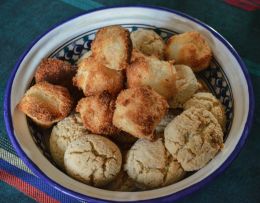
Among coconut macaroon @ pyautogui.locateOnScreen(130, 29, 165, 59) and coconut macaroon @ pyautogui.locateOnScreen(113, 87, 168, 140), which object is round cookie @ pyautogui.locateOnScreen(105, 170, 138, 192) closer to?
coconut macaroon @ pyautogui.locateOnScreen(113, 87, 168, 140)

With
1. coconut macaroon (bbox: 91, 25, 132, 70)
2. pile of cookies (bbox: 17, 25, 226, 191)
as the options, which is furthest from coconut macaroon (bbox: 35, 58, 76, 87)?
coconut macaroon (bbox: 91, 25, 132, 70)

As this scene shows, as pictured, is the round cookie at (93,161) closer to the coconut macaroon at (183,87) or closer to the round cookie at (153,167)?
the round cookie at (153,167)

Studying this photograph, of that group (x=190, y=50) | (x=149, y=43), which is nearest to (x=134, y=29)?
(x=149, y=43)

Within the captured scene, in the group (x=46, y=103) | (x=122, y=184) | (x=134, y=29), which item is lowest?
(x=122, y=184)

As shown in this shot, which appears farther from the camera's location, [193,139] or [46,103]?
[46,103]

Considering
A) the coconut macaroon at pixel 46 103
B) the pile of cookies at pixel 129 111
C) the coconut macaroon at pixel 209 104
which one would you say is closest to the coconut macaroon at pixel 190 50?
the pile of cookies at pixel 129 111

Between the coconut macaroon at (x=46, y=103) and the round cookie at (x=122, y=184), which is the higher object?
the coconut macaroon at (x=46, y=103)

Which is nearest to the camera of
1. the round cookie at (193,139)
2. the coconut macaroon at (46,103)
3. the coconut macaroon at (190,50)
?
the round cookie at (193,139)

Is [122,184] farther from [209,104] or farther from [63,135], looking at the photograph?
[209,104]
